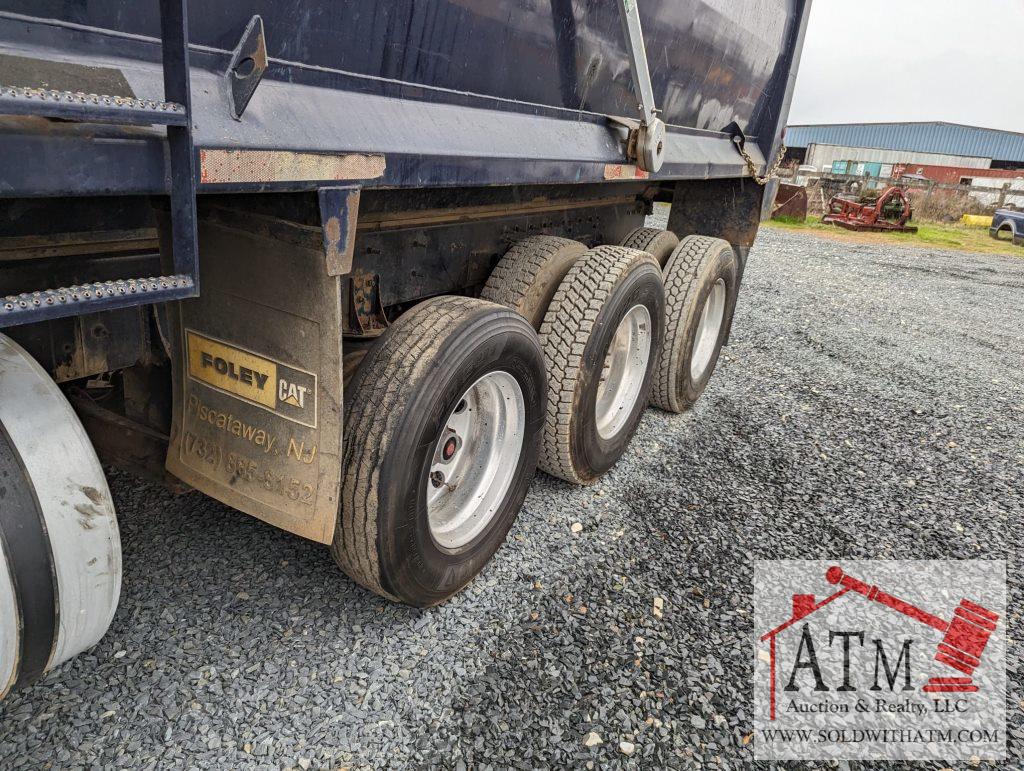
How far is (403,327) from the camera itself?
205 cm

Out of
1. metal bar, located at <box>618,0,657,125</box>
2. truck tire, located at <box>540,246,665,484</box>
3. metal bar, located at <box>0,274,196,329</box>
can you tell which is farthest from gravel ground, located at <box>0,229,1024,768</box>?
metal bar, located at <box>618,0,657,125</box>

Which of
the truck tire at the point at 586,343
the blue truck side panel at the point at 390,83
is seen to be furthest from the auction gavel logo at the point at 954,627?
the blue truck side panel at the point at 390,83

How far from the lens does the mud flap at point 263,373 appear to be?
1741 millimetres

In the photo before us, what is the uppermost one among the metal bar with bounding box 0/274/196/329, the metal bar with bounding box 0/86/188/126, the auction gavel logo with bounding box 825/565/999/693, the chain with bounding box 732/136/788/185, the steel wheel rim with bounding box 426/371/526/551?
the chain with bounding box 732/136/788/185

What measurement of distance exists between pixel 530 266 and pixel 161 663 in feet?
6.29

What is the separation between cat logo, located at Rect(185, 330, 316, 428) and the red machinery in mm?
16740

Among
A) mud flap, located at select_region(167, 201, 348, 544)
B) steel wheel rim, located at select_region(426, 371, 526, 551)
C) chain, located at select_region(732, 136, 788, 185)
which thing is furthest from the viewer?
chain, located at select_region(732, 136, 788, 185)

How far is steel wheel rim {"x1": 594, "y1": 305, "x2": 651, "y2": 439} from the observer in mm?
3479

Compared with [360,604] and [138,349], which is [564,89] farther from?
[360,604]

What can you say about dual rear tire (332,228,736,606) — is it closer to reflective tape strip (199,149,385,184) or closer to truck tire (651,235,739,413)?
truck tire (651,235,739,413)

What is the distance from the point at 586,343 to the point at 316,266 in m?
1.37

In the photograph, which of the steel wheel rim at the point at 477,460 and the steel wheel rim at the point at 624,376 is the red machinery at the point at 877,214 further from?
the steel wheel rim at the point at 477,460

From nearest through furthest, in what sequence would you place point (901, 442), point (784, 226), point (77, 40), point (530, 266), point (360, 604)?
point (77, 40) → point (360, 604) → point (530, 266) → point (901, 442) → point (784, 226)

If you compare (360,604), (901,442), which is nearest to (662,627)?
(360,604)
